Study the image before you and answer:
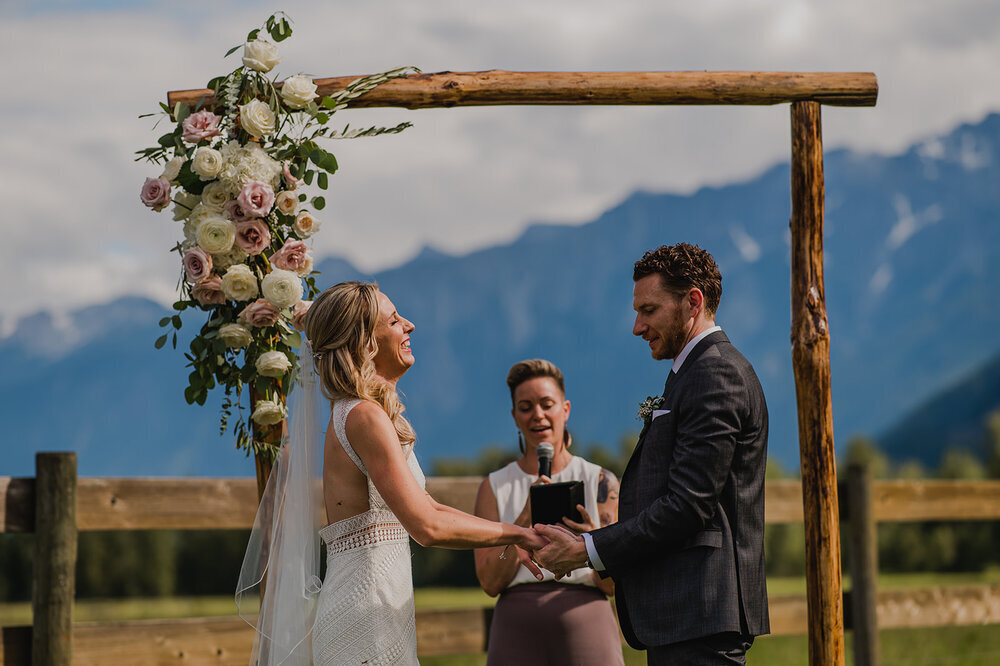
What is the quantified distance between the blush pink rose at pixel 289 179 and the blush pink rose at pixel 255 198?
0.56 feet

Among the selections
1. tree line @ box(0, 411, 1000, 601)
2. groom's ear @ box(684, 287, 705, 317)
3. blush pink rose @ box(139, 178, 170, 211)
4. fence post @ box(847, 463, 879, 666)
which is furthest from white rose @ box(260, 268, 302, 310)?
tree line @ box(0, 411, 1000, 601)

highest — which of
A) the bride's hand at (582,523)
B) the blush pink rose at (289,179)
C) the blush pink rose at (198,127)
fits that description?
the blush pink rose at (198,127)

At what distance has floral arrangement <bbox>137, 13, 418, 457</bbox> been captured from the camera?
3928 millimetres

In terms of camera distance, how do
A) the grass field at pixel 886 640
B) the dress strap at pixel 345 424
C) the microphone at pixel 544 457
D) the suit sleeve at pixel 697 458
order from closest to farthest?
the suit sleeve at pixel 697 458 < the dress strap at pixel 345 424 < the microphone at pixel 544 457 < the grass field at pixel 886 640

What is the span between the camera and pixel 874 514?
6.23 m

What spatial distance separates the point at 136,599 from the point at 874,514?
85.4 ft

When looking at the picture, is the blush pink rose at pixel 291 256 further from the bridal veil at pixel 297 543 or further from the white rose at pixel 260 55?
the white rose at pixel 260 55

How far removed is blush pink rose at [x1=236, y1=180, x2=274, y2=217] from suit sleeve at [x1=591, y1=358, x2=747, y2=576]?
1.79 m

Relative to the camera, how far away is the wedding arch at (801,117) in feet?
14.2

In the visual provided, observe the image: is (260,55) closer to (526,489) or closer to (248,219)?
(248,219)

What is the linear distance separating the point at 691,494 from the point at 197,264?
2102 mm

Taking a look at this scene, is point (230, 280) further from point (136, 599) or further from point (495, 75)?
point (136, 599)


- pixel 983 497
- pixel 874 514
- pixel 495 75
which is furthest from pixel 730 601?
pixel 983 497

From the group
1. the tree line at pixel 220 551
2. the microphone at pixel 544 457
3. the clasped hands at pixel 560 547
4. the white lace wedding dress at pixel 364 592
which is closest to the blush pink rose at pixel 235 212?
the white lace wedding dress at pixel 364 592
